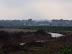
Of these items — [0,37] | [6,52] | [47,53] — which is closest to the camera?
[47,53]

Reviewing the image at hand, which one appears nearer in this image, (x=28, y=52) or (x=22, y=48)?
(x=28, y=52)

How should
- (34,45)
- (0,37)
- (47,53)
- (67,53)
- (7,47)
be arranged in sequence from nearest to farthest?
(67,53) → (47,53) → (7,47) → (34,45) → (0,37)

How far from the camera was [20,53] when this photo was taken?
20.3 meters

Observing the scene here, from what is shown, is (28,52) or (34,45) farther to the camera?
(34,45)

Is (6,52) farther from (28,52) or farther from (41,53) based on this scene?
(41,53)

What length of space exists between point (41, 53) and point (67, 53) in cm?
319

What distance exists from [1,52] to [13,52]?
1.64 m

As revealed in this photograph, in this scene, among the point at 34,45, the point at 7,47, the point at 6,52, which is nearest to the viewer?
the point at 6,52

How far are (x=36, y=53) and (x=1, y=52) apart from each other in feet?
12.4

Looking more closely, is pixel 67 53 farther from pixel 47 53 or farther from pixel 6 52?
pixel 6 52

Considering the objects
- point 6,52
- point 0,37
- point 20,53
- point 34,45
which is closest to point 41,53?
point 20,53

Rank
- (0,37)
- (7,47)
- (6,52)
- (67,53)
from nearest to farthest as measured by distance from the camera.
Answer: (67,53)
(6,52)
(7,47)
(0,37)

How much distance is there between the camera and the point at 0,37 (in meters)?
32.1

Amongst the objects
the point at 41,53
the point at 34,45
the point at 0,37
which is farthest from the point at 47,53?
the point at 0,37
